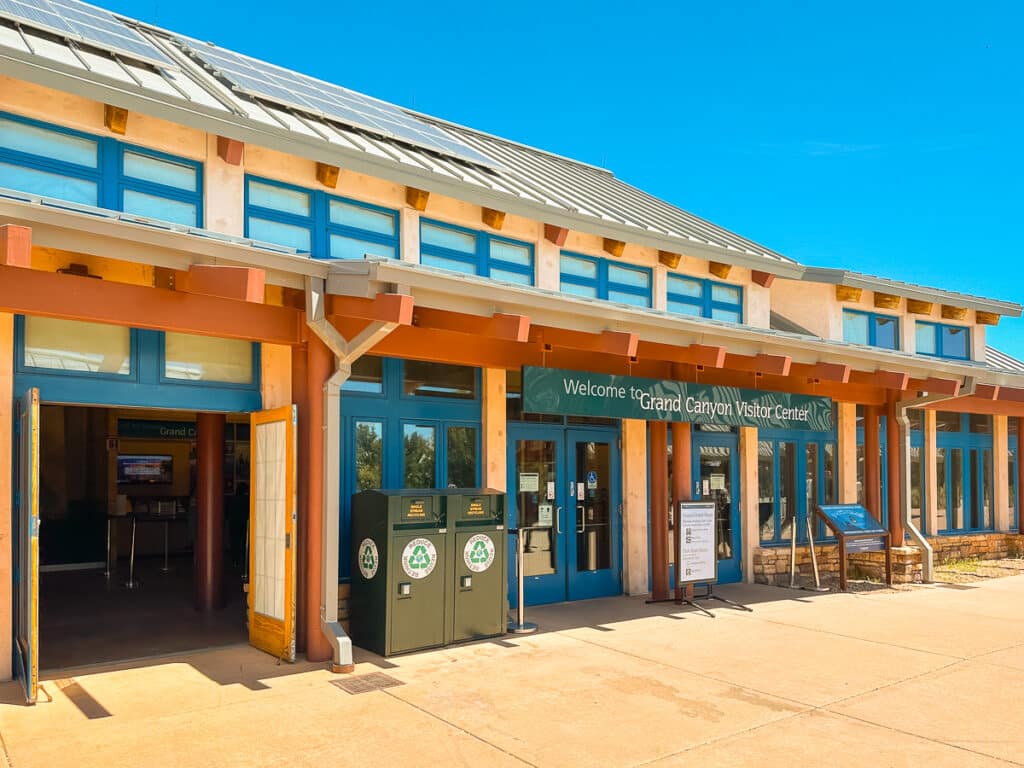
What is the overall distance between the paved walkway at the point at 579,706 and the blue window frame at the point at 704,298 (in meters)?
5.50

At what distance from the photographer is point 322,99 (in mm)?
12250

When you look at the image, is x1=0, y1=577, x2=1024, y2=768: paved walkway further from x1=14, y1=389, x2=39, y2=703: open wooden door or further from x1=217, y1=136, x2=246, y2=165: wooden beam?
x1=217, y1=136, x2=246, y2=165: wooden beam

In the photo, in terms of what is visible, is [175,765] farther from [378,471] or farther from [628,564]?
[628,564]

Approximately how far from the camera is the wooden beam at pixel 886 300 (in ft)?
52.6

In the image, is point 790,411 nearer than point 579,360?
No

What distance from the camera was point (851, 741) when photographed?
5.80 metres

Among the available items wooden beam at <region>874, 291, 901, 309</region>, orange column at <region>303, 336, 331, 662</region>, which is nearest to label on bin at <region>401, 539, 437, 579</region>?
orange column at <region>303, 336, 331, 662</region>

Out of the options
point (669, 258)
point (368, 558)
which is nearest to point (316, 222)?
point (368, 558)

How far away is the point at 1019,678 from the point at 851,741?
2.69 m

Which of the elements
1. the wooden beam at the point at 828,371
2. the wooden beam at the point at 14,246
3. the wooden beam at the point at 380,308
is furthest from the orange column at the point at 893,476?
the wooden beam at the point at 14,246

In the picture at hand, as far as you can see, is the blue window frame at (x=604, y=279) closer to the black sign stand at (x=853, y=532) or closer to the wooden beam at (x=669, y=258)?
the wooden beam at (x=669, y=258)

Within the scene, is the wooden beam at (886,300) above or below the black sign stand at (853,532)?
above

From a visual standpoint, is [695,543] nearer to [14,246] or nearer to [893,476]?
[893,476]

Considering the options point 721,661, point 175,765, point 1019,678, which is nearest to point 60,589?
point 175,765
